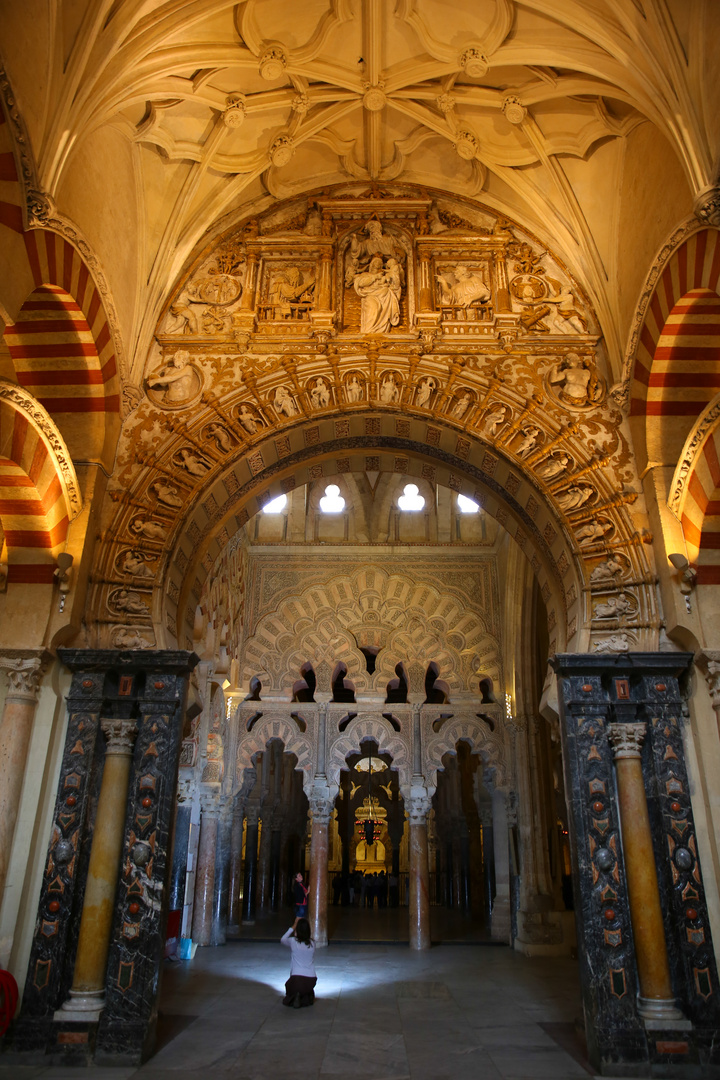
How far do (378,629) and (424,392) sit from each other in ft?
24.7


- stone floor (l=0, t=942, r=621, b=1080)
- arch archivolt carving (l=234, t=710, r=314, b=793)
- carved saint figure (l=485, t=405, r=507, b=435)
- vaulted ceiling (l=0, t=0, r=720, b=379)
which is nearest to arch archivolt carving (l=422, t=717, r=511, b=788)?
arch archivolt carving (l=234, t=710, r=314, b=793)

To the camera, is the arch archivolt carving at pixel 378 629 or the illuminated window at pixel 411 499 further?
the illuminated window at pixel 411 499

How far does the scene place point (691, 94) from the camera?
6.46 meters

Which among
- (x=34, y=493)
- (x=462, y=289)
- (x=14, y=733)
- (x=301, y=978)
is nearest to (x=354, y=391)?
(x=462, y=289)

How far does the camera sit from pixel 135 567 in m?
7.74

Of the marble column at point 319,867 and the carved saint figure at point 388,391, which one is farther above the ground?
the carved saint figure at point 388,391

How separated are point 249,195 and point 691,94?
5.35 metres

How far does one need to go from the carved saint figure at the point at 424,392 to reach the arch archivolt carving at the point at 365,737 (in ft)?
25.9

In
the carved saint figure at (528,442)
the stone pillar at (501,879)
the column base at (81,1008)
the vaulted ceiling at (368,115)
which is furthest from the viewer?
the stone pillar at (501,879)

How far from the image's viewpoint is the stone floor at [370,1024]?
5.86 m

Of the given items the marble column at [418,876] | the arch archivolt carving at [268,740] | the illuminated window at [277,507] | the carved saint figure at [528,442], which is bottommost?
the marble column at [418,876]

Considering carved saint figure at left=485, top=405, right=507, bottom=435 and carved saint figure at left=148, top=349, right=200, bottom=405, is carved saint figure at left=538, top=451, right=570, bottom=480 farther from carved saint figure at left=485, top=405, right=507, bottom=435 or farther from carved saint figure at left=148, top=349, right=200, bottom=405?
carved saint figure at left=148, top=349, right=200, bottom=405

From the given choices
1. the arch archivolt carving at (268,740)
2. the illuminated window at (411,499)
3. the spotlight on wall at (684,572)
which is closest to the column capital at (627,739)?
the spotlight on wall at (684,572)

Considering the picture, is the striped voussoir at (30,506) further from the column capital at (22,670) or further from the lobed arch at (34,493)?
the column capital at (22,670)
